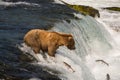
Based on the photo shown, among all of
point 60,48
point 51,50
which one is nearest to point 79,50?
point 60,48

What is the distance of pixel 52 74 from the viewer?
389 inches

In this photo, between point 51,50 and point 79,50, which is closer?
point 51,50

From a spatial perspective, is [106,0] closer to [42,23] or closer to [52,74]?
[42,23]

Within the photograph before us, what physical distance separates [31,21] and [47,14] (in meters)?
2.07

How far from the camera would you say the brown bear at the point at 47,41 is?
10516mm

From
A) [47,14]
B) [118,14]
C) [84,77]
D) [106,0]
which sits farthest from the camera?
[106,0]

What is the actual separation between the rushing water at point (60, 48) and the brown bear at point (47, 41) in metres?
0.23

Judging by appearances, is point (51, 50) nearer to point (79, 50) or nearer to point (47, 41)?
point (47, 41)

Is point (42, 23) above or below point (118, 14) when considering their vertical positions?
above

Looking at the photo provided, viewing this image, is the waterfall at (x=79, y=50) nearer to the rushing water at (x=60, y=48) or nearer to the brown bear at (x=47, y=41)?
the rushing water at (x=60, y=48)

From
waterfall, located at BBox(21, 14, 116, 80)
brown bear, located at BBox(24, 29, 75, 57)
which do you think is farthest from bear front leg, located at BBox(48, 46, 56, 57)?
waterfall, located at BBox(21, 14, 116, 80)

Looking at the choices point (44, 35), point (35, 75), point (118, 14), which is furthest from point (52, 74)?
point (118, 14)

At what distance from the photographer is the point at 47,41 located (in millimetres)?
10492

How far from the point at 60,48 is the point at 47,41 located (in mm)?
1945
